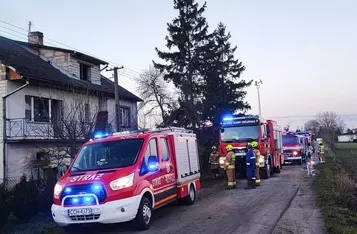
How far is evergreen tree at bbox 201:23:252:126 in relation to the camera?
1282 inches

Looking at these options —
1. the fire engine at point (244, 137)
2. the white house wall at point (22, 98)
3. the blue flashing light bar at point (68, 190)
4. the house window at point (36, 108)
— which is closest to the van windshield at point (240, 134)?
the fire engine at point (244, 137)

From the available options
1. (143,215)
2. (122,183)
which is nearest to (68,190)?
(122,183)

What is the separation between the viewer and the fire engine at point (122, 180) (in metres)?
7.50

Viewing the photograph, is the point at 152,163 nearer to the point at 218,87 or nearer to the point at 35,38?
the point at 35,38

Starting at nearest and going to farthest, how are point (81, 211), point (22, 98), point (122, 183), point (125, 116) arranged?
point (81, 211) < point (122, 183) < point (22, 98) < point (125, 116)

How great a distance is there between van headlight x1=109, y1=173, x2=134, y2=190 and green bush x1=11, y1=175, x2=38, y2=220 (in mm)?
3881

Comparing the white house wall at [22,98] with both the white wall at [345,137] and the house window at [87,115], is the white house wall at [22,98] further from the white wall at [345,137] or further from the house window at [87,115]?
the white wall at [345,137]

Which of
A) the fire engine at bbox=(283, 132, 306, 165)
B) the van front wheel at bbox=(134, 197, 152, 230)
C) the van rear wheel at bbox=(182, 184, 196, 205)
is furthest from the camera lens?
the fire engine at bbox=(283, 132, 306, 165)

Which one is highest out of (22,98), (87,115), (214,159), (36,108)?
(22,98)

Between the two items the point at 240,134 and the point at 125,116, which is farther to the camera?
the point at 125,116

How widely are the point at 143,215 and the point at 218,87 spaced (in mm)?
26203

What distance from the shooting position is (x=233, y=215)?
9.29 m

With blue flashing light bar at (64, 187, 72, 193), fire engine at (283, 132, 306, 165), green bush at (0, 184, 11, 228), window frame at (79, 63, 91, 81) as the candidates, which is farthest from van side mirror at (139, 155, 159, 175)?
fire engine at (283, 132, 306, 165)

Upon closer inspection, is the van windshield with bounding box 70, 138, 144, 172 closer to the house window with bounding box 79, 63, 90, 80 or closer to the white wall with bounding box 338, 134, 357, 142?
the house window with bounding box 79, 63, 90, 80
